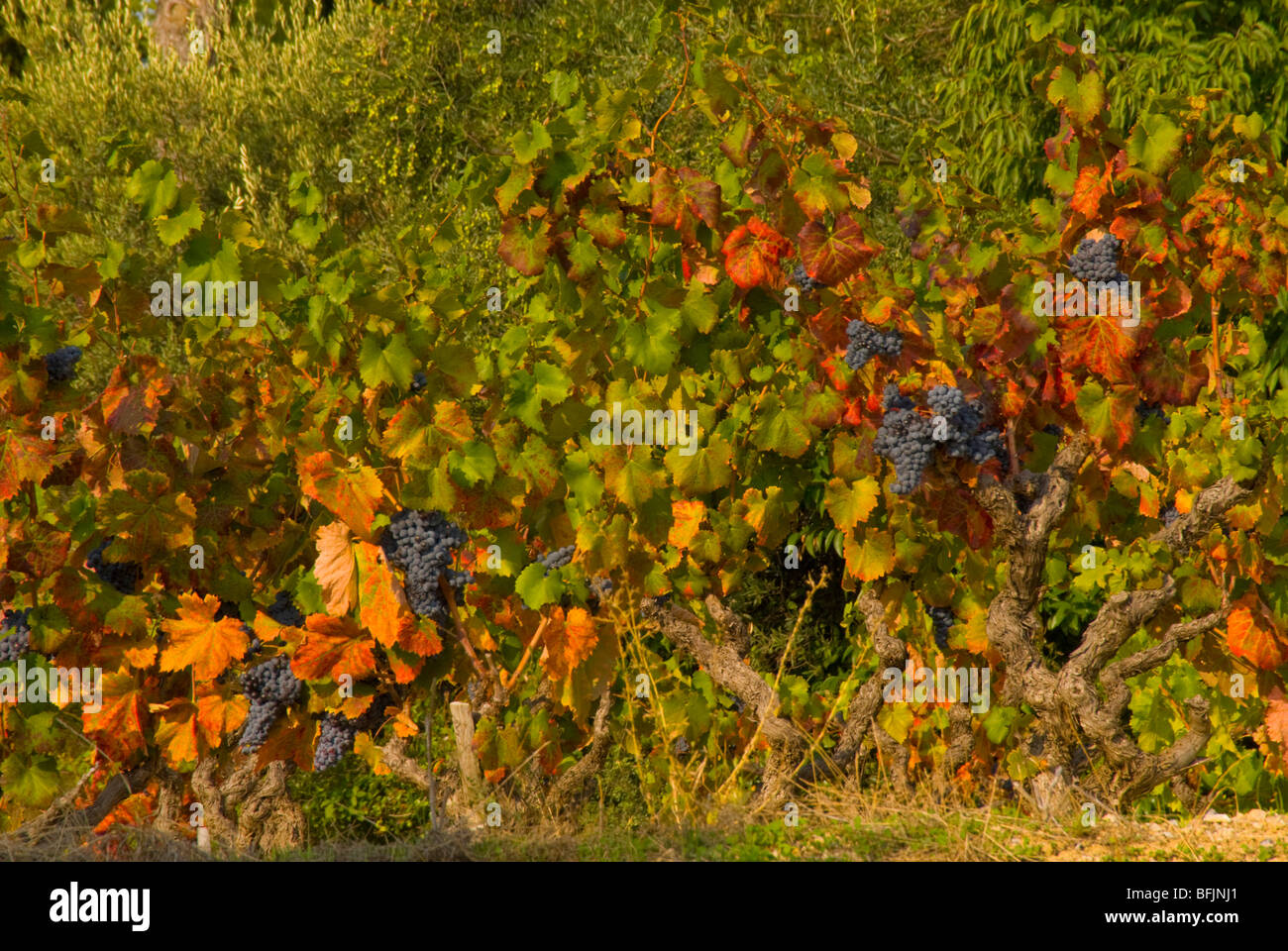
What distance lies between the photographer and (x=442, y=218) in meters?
4.38

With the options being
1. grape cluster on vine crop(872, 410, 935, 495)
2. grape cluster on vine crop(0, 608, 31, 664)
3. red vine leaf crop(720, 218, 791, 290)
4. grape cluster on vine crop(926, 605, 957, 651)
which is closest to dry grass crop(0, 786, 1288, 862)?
grape cluster on vine crop(0, 608, 31, 664)

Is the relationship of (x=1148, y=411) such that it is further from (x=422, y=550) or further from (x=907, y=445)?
(x=422, y=550)

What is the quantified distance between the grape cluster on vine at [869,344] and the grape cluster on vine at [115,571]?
232 cm

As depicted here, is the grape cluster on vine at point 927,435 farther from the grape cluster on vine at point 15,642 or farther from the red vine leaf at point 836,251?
the grape cluster on vine at point 15,642

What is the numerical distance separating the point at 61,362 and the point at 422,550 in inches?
47.5

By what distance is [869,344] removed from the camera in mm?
4133

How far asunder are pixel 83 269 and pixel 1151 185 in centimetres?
316

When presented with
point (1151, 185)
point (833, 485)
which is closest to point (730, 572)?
point (833, 485)

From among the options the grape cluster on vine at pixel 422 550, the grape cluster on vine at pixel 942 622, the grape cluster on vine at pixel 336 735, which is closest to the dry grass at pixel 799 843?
the grape cluster on vine at pixel 336 735

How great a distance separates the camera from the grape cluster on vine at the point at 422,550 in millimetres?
3979

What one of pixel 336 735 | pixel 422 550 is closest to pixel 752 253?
pixel 422 550

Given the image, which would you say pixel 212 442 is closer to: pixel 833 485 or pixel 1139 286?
pixel 833 485

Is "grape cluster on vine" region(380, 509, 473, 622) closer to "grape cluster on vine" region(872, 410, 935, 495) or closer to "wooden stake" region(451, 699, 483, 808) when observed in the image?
"wooden stake" region(451, 699, 483, 808)

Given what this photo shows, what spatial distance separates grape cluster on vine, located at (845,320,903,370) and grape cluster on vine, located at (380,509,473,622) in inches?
50.8
